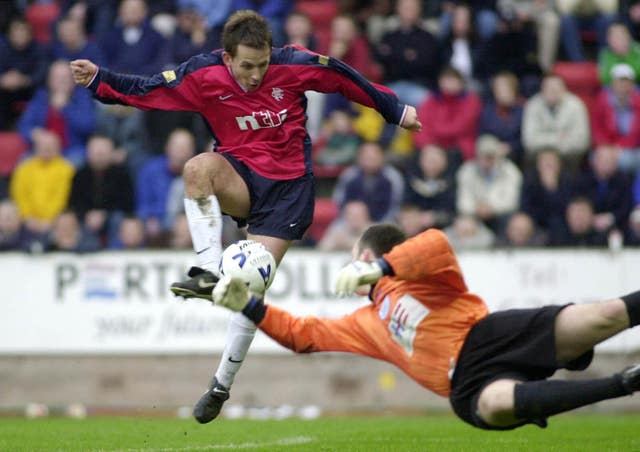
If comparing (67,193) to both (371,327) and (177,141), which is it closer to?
(177,141)

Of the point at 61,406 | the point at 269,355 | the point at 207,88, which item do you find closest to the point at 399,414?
the point at 269,355

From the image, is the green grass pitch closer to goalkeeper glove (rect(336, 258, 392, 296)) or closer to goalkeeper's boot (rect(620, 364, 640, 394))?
goalkeeper's boot (rect(620, 364, 640, 394))

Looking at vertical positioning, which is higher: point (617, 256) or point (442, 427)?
point (617, 256)

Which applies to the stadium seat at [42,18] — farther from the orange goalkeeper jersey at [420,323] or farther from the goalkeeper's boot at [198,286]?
the orange goalkeeper jersey at [420,323]

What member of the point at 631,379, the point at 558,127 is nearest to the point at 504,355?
the point at 631,379

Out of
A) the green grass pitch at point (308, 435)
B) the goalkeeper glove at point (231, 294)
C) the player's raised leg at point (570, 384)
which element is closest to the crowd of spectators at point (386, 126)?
the green grass pitch at point (308, 435)

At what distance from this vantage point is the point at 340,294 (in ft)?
21.5

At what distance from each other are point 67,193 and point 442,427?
620cm

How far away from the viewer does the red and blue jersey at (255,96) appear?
8422 millimetres

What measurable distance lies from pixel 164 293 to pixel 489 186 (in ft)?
13.5

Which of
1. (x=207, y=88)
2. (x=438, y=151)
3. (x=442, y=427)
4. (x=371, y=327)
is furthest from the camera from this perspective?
(x=438, y=151)

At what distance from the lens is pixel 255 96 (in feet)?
28.0

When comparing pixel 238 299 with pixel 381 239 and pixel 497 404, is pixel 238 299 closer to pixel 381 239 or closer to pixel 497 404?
pixel 381 239

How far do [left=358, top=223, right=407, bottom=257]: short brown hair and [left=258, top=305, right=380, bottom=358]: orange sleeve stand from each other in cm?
47
